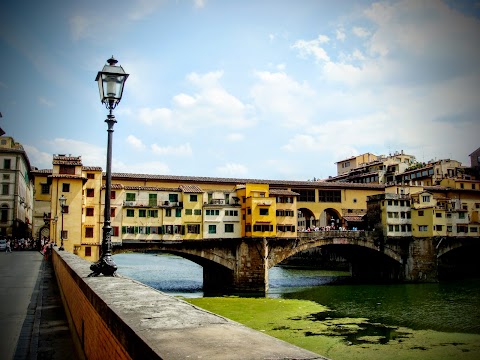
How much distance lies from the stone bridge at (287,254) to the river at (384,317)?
2.88m

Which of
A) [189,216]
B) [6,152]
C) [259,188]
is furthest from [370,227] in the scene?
[6,152]

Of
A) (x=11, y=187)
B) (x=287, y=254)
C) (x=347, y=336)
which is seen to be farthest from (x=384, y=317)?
(x=11, y=187)

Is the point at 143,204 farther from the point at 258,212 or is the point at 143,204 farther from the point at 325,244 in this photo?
the point at 325,244

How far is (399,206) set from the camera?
60.7 meters

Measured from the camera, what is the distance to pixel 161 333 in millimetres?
→ 4117

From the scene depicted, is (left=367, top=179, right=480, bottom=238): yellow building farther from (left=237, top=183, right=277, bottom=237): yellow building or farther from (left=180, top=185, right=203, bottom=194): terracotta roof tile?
(left=180, top=185, right=203, bottom=194): terracotta roof tile

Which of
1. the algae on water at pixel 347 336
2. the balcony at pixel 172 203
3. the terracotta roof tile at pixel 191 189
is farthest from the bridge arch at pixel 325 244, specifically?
the algae on water at pixel 347 336

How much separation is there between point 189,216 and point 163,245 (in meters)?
4.66

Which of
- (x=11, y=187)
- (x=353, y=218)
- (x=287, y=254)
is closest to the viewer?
(x=287, y=254)

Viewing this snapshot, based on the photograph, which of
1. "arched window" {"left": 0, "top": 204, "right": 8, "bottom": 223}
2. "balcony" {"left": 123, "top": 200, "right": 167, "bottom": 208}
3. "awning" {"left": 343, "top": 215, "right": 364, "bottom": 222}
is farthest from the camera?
"arched window" {"left": 0, "top": 204, "right": 8, "bottom": 223}

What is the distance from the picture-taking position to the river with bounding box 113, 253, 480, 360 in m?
21.6

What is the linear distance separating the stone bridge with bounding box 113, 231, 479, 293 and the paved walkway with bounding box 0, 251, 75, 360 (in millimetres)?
30131

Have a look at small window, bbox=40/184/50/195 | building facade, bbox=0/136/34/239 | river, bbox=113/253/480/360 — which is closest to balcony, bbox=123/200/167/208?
river, bbox=113/253/480/360

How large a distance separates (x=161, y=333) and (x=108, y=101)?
7678mm
